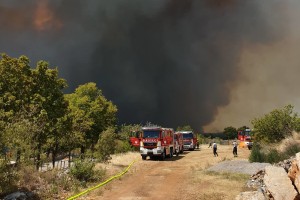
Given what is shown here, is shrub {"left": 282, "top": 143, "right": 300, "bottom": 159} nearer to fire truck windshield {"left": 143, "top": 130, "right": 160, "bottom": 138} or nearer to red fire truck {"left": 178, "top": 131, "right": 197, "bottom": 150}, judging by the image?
fire truck windshield {"left": 143, "top": 130, "right": 160, "bottom": 138}

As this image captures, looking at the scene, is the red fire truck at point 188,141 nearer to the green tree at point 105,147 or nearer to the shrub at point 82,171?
the green tree at point 105,147

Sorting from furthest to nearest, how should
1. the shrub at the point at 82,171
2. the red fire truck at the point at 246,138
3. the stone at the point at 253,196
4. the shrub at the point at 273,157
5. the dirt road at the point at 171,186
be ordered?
the red fire truck at the point at 246,138 < the shrub at the point at 273,157 < the shrub at the point at 82,171 < the dirt road at the point at 171,186 < the stone at the point at 253,196

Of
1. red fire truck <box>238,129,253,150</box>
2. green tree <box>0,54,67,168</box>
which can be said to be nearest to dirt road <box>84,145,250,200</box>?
green tree <box>0,54,67,168</box>

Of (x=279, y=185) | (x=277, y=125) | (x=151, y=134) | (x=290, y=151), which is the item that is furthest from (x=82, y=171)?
(x=277, y=125)

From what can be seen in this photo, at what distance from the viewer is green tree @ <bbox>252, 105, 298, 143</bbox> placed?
40281 millimetres

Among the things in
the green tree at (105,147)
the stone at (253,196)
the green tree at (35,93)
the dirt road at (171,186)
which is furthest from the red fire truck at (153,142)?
the stone at (253,196)

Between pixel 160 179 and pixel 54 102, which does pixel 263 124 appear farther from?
pixel 54 102

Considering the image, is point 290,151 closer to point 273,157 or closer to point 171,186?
point 273,157

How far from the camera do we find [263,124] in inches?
1613

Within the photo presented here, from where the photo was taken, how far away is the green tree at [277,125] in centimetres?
4028

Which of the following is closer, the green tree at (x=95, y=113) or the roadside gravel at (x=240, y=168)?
the roadside gravel at (x=240, y=168)

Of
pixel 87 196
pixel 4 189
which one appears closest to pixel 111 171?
pixel 87 196

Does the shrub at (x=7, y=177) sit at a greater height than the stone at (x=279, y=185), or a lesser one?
greater

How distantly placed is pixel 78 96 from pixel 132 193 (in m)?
43.0
